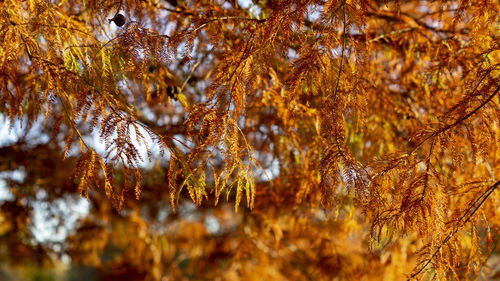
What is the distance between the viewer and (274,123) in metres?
2.40

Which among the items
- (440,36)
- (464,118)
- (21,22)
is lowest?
(464,118)

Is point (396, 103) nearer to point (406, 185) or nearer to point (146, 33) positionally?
A: point (406, 185)

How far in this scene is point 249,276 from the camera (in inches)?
175

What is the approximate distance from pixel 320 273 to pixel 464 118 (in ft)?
7.66

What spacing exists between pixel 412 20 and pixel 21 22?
6.87 feet

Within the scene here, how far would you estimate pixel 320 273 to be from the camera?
10.4ft

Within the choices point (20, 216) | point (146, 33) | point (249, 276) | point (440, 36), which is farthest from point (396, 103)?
point (20, 216)

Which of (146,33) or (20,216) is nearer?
(146,33)

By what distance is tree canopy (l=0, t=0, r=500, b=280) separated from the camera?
117 centimetres

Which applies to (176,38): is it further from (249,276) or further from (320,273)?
(249,276)

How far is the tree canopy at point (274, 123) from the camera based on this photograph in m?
1.17

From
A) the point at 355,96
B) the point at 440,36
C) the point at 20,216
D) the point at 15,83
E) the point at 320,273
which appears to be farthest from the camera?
the point at 20,216

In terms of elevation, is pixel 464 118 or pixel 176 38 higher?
pixel 176 38

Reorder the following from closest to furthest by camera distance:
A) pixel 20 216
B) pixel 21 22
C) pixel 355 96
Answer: pixel 355 96 → pixel 21 22 → pixel 20 216
